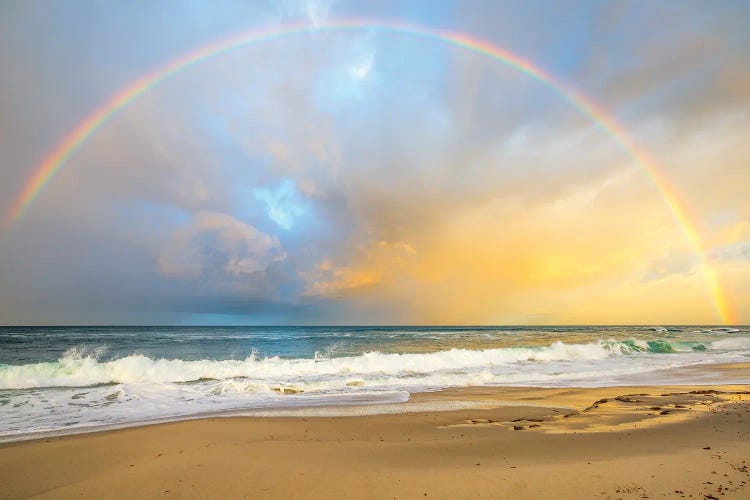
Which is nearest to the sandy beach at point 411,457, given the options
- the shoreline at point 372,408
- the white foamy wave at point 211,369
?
the shoreline at point 372,408

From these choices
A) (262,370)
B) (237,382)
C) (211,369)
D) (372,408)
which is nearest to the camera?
(372,408)

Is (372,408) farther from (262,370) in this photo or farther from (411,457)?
(262,370)

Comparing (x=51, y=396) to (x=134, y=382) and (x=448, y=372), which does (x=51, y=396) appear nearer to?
(x=134, y=382)

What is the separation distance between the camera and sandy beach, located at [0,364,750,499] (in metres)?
6.06

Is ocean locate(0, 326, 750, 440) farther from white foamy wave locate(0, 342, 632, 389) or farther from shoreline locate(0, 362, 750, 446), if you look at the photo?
shoreline locate(0, 362, 750, 446)

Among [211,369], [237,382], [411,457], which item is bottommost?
[237,382]

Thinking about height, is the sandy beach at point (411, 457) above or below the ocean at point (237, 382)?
above

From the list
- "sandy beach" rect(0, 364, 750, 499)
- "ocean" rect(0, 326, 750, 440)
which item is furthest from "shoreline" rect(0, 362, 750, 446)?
"sandy beach" rect(0, 364, 750, 499)

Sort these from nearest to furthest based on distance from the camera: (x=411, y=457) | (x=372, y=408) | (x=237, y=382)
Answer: (x=411, y=457) < (x=372, y=408) < (x=237, y=382)

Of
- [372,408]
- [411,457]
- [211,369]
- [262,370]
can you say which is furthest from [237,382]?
[411,457]

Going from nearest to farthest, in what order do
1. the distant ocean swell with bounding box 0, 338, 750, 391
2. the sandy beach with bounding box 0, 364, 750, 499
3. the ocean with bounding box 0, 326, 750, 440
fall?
the sandy beach with bounding box 0, 364, 750, 499
the ocean with bounding box 0, 326, 750, 440
the distant ocean swell with bounding box 0, 338, 750, 391

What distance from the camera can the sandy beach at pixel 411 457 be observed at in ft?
19.9

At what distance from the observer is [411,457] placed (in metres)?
7.68

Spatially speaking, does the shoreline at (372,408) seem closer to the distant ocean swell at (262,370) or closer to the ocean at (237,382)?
the ocean at (237,382)
